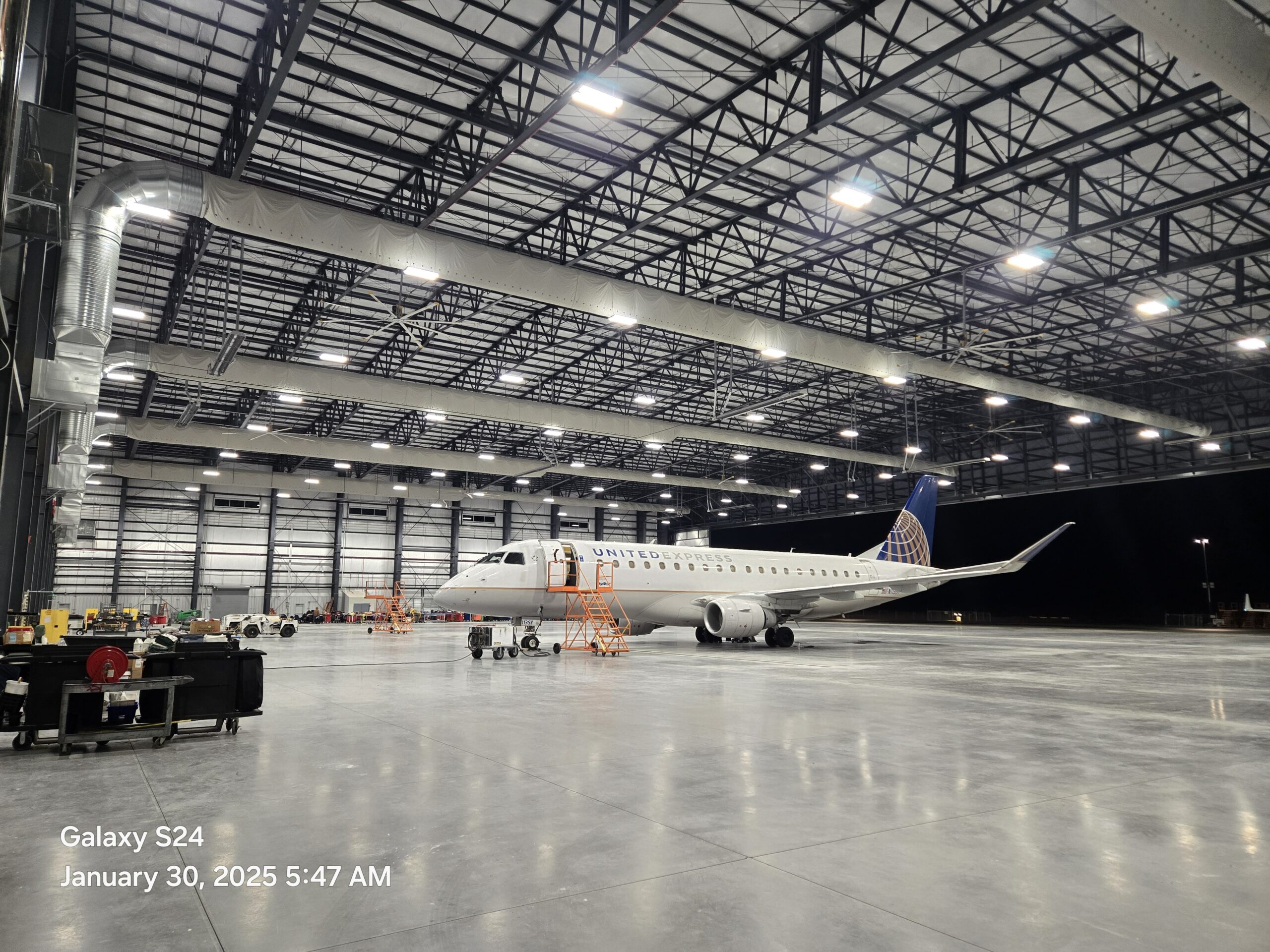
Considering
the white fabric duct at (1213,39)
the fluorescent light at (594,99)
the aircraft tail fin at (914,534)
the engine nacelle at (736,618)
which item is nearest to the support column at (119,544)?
the engine nacelle at (736,618)

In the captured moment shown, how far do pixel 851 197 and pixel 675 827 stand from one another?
44.5 feet

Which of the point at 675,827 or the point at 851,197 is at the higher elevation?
the point at 851,197

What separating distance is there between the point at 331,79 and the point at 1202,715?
59.7ft

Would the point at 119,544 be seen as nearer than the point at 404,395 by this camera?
No

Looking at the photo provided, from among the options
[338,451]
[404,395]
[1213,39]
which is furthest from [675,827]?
[338,451]

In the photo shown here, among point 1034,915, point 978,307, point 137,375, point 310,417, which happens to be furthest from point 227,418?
point 1034,915

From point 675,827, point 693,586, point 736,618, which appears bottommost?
point 675,827

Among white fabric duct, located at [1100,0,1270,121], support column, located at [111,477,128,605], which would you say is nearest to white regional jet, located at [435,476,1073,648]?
white fabric duct, located at [1100,0,1270,121]

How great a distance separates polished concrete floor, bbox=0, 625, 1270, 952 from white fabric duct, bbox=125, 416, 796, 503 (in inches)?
1022

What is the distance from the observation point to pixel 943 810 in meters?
5.41

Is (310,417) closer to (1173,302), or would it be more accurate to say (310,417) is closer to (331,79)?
(331,79)

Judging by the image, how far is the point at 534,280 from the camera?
1955cm

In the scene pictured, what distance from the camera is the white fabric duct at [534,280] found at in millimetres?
15883

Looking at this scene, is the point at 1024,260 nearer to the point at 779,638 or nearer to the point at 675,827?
the point at 779,638
